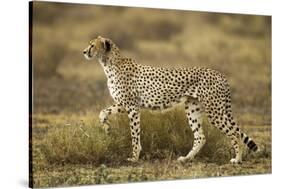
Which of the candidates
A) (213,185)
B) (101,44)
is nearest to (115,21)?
(101,44)

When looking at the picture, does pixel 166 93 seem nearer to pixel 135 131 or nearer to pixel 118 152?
pixel 135 131

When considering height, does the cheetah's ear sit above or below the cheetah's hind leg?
above

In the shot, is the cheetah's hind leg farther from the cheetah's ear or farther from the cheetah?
the cheetah's ear

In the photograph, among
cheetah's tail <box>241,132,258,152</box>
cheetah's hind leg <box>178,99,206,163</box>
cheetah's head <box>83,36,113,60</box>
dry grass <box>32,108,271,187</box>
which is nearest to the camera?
dry grass <box>32,108,271,187</box>

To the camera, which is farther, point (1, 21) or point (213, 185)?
point (213, 185)

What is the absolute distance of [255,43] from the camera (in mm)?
6848

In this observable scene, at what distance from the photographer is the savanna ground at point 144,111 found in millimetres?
5902

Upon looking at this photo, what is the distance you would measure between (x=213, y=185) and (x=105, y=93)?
4.22 feet

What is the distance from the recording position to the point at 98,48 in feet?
20.1

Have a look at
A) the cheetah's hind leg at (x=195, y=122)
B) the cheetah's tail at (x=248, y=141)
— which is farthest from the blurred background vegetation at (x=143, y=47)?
the cheetah's hind leg at (x=195, y=122)

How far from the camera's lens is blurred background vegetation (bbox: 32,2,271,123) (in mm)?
5910

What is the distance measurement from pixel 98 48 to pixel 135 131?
0.78 metres

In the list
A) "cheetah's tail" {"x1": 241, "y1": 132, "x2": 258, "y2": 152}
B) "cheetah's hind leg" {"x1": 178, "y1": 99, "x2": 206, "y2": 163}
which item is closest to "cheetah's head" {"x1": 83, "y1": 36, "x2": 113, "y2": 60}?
"cheetah's hind leg" {"x1": 178, "y1": 99, "x2": 206, "y2": 163}
